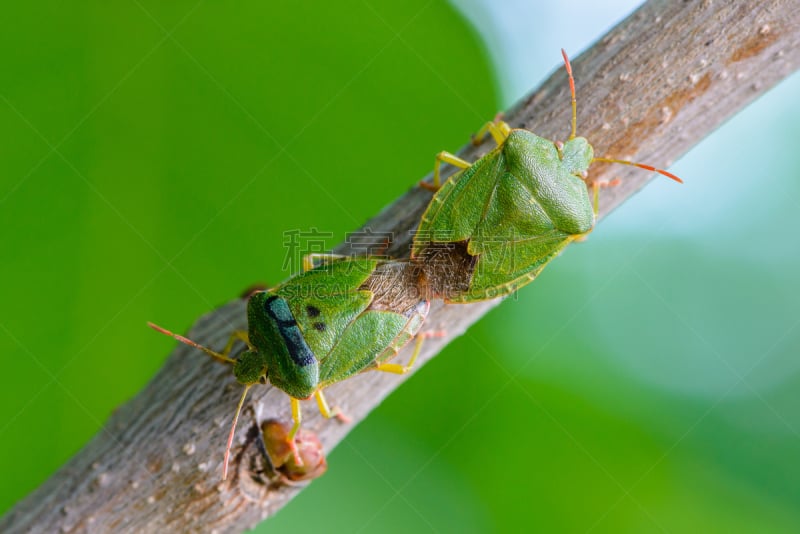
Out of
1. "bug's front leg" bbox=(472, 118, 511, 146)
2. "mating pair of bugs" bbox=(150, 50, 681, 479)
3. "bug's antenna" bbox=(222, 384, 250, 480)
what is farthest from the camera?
"bug's front leg" bbox=(472, 118, 511, 146)

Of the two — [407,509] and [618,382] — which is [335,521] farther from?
[618,382]

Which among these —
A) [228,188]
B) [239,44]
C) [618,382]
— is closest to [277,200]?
[228,188]

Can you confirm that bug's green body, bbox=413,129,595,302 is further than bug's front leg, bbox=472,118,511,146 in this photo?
No

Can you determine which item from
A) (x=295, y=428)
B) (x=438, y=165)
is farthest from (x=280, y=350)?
(x=438, y=165)

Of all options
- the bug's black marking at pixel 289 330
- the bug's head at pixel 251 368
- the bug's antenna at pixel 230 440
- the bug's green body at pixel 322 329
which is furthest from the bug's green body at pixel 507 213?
the bug's antenna at pixel 230 440

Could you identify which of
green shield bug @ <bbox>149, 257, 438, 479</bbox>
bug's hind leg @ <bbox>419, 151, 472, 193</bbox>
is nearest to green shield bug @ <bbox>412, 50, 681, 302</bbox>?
bug's hind leg @ <bbox>419, 151, 472, 193</bbox>

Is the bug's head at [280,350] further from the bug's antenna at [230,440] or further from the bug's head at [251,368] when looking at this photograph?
the bug's antenna at [230,440]

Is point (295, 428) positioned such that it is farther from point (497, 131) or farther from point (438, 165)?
point (497, 131)

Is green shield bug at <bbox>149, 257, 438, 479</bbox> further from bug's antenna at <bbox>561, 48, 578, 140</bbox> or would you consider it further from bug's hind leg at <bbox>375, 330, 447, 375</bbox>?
bug's antenna at <bbox>561, 48, 578, 140</bbox>
